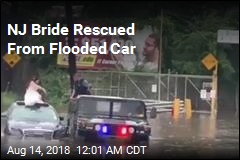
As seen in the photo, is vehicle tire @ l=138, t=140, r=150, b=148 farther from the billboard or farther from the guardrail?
the billboard

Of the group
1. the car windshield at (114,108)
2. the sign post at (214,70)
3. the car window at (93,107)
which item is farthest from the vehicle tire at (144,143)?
the sign post at (214,70)

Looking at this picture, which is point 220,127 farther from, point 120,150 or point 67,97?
point 67,97

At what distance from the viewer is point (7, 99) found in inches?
212

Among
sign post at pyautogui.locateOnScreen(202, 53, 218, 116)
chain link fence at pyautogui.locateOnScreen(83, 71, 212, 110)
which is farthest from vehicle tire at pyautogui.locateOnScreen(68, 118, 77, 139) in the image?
Result: sign post at pyautogui.locateOnScreen(202, 53, 218, 116)

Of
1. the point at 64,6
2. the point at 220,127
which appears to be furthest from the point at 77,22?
the point at 220,127

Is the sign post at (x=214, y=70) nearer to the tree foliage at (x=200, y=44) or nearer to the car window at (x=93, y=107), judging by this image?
the tree foliage at (x=200, y=44)

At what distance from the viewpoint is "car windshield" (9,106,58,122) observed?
5391mm

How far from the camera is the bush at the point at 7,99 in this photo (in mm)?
5355

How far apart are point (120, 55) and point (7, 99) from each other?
988mm

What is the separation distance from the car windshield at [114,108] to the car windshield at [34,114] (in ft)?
0.90

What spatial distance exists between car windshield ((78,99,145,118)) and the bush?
57 centimetres

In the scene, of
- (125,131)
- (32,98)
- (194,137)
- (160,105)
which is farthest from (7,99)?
(194,137)

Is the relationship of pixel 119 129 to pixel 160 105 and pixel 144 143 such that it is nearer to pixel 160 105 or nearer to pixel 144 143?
pixel 144 143

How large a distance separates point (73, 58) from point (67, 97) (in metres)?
0.33
